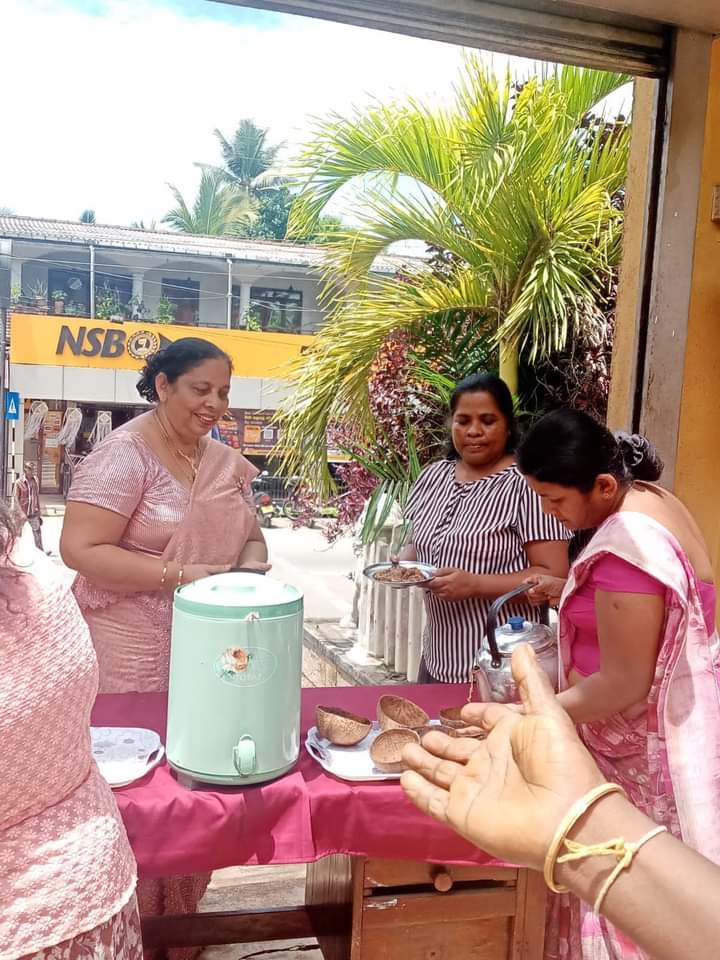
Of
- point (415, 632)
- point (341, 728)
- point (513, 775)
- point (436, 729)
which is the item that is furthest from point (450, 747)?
point (415, 632)

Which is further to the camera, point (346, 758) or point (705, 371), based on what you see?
point (705, 371)

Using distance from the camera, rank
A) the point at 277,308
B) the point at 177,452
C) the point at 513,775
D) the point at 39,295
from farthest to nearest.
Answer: the point at 277,308 → the point at 39,295 → the point at 177,452 → the point at 513,775

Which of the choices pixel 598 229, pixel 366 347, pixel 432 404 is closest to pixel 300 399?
pixel 366 347

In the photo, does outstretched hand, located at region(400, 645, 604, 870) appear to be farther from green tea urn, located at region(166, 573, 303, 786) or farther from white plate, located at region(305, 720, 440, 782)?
white plate, located at region(305, 720, 440, 782)

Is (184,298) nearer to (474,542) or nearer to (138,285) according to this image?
(138,285)

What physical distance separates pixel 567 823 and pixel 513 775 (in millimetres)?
111

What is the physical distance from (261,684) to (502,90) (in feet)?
10.7

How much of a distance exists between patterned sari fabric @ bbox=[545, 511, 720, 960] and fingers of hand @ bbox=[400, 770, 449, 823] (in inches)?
31.6

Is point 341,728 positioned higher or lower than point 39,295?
lower

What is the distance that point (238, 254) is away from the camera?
10.2 feet

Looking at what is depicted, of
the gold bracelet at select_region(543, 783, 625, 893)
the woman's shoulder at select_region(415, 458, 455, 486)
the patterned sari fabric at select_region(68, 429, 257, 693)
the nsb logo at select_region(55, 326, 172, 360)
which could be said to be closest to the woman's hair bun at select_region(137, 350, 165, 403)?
the patterned sari fabric at select_region(68, 429, 257, 693)

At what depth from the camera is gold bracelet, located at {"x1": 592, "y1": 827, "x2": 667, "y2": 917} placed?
26.6 inches

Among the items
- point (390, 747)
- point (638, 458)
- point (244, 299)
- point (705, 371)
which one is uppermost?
point (244, 299)

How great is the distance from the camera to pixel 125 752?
1573mm
